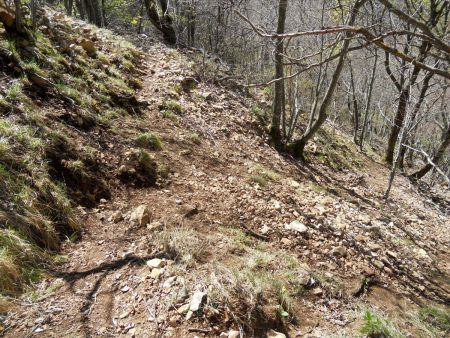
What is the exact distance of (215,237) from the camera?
3568 millimetres

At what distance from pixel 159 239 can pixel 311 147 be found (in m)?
5.83

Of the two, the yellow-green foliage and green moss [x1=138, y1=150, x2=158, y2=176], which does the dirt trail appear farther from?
the yellow-green foliage

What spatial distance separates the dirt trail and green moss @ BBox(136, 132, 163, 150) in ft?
0.56

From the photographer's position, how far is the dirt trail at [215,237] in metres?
2.52

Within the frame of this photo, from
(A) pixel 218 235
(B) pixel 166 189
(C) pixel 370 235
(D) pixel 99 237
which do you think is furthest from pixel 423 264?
(D) pixel 99 237

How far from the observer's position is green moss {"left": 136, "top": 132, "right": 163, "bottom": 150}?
15.5 feet

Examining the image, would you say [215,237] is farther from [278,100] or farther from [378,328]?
[278,100]

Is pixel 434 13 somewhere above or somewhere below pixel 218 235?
above

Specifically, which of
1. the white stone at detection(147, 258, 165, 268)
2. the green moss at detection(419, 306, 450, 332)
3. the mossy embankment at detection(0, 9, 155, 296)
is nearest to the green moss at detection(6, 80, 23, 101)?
the mossy embankment at detection(0, 9, 155, 296)

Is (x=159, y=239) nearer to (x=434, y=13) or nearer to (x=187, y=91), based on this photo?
(x=187, y=91)

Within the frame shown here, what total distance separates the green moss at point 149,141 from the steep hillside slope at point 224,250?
0.08 feet

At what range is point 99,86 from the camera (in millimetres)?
5383

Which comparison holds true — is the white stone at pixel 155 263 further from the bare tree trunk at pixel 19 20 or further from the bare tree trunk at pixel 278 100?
the bare tree trunk at pixel 278 100

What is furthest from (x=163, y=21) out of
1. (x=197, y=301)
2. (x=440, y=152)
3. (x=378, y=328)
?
(x=378, y=328)
